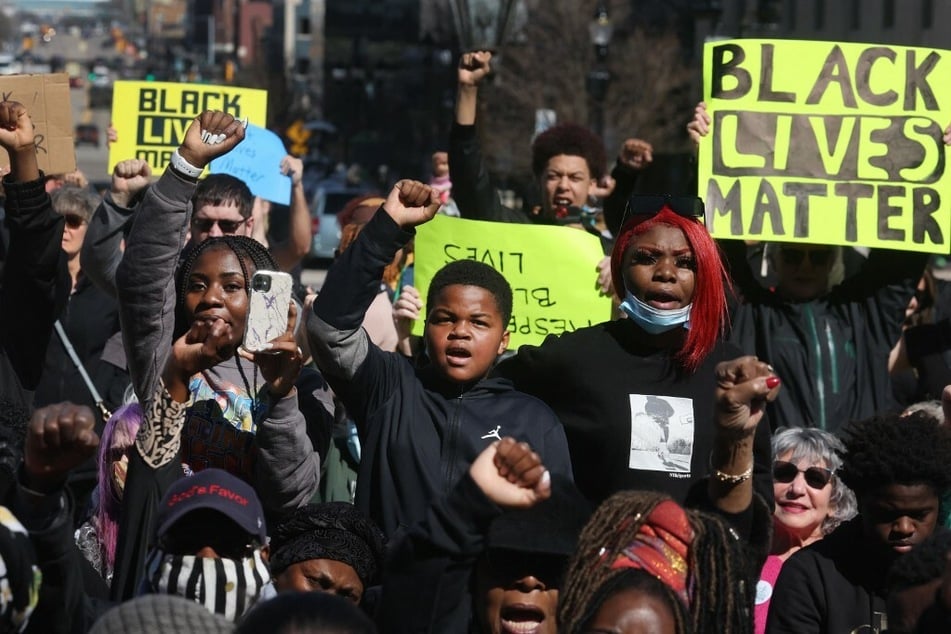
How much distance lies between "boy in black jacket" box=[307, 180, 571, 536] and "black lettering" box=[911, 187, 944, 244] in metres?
2.42

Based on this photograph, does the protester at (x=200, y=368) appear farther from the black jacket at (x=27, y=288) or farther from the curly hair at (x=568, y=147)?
the curly hair at (x=568, y=147)

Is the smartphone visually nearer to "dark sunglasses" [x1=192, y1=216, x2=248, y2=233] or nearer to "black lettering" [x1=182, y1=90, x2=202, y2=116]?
"dark sunglasses" [x1=192, y1=216, x2=248, y2=233]

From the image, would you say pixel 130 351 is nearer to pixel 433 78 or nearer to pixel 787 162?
pixel 787 162

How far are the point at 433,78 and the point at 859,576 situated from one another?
1759 inches

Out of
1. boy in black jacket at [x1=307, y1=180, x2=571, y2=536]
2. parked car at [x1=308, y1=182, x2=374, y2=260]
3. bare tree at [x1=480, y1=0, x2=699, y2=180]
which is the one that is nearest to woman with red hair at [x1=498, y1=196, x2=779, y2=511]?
boy in black jacket at [x1=307, y1=180, x2=571, y2=536]

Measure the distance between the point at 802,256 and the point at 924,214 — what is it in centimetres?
49

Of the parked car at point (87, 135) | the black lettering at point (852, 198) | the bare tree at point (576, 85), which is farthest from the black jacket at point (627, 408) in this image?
the parked car at point (87, 135)

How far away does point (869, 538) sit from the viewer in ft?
15.3

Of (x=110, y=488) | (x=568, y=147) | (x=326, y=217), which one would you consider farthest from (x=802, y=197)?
(x=326, y=217)

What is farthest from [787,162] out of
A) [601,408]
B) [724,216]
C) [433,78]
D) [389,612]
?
[433,78]

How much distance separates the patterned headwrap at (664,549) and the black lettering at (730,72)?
346 centimetres

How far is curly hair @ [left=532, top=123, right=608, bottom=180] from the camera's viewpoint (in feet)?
24.9

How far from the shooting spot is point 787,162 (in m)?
6.78

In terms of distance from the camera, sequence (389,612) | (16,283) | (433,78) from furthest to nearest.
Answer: (433,78) → (16,283) → (389,612)
